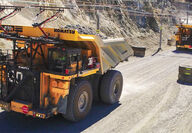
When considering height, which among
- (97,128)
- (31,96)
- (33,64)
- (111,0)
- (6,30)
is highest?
(111,0)

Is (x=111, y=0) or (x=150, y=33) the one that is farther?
(x=150, y=33)

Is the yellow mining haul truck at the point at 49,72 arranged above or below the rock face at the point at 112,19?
below

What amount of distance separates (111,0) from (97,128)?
2021 centimetres

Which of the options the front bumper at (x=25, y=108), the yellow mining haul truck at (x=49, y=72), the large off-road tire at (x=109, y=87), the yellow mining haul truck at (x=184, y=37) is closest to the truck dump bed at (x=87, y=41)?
the yellow mining haul truck at (x=49, y=72)

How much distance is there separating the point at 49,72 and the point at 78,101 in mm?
1196

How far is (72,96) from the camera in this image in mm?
6246

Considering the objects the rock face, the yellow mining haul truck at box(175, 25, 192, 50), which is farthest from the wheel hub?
the yellow mining haul truck at box(175, 25, 192, 50)

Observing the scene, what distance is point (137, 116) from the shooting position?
7.36 metres

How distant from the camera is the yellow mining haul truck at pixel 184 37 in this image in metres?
22.6

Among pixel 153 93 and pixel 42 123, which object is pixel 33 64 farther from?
pixel 153 93

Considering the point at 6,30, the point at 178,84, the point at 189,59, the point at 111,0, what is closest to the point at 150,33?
the point at 111,0

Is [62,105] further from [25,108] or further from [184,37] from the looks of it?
[184,37]

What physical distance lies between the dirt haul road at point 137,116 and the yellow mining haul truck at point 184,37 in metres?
12.4

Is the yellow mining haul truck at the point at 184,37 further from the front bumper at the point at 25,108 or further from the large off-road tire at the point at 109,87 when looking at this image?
the front bumper at the point at 25,108
